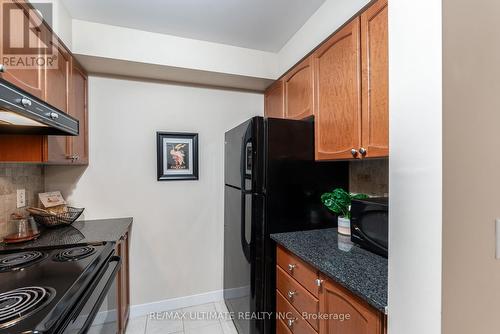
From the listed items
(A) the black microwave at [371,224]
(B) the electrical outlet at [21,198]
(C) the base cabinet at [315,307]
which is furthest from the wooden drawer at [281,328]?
(B) the electrical outlet at [21,198]

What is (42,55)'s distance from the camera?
1268 mm

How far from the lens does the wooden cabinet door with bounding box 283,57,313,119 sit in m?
1.69

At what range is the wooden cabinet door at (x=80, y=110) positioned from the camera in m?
1.66

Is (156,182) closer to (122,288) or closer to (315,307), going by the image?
(122,288)

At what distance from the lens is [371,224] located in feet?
4.24

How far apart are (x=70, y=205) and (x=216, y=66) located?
1.65m

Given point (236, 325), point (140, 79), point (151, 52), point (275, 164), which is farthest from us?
point (140, 79)

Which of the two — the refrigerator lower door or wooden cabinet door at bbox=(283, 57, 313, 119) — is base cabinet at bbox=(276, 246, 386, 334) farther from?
wooden cabinet door at bbox=(283, 57, 313, 119)

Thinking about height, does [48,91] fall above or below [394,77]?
above

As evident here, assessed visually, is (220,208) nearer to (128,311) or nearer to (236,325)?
(236,325)

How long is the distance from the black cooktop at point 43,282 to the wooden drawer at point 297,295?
3.24 feet

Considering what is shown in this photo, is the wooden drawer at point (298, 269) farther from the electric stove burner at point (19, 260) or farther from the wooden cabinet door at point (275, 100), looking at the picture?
the electric stove burner at point (19, 260)

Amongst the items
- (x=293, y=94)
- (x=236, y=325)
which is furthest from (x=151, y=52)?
(x=236, y=325)

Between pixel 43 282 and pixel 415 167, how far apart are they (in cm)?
133
